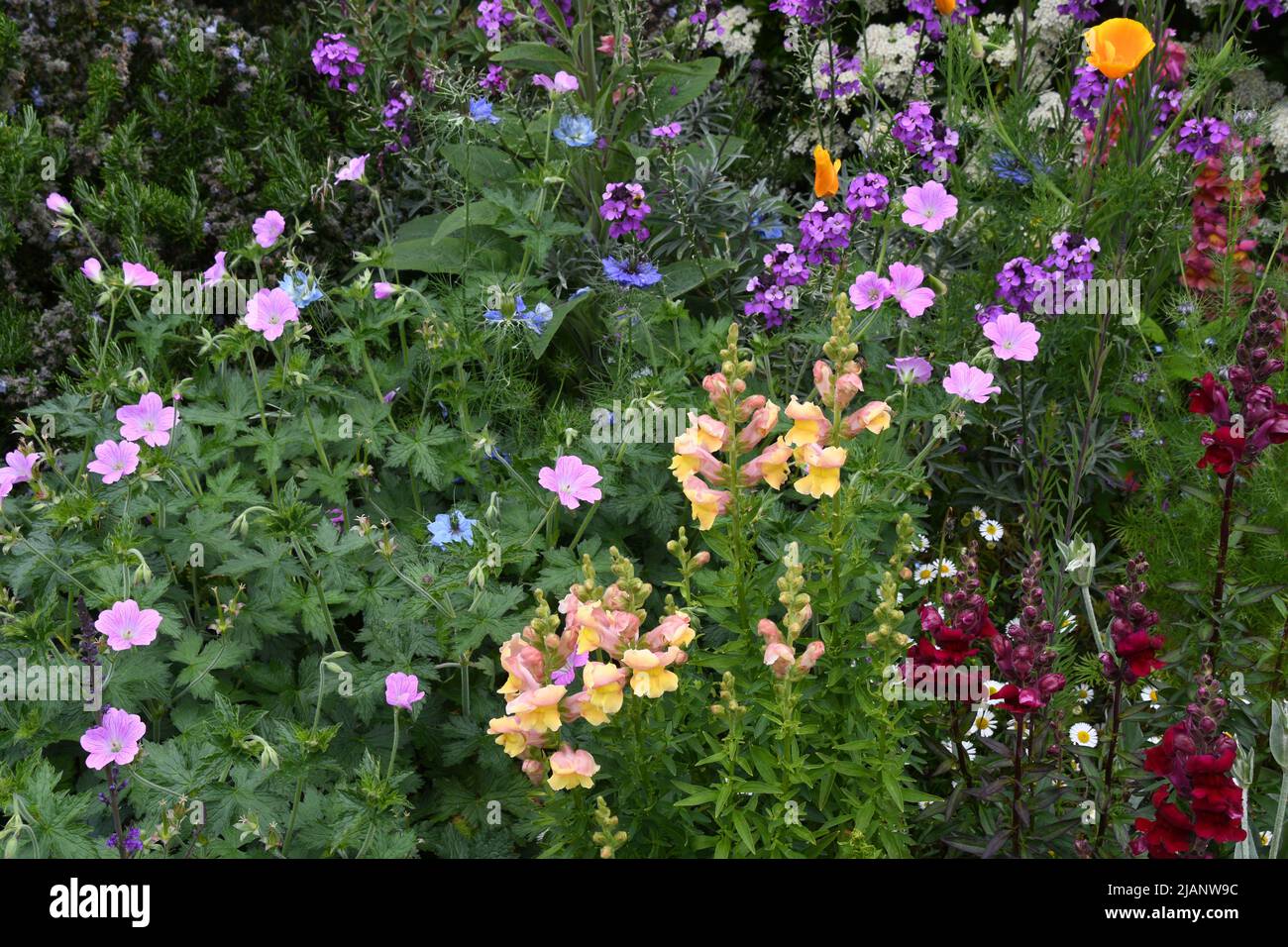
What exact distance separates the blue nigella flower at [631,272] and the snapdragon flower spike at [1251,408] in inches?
61.1

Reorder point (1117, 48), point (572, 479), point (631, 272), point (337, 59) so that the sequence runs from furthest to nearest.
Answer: point (337, 59) < point (631, 272) < point (1117, 48) < point (572, 479)

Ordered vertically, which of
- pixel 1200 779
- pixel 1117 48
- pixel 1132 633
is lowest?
pixel 1200 779

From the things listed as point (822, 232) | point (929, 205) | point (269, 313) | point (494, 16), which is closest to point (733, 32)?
point (494, 16)

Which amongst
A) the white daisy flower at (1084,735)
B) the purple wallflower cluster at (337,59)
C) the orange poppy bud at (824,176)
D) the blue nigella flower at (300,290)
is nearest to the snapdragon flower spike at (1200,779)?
the white daisy flower at (1084,735)

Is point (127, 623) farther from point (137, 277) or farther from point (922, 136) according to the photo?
point (922, 136)

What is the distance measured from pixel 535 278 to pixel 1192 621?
1.93 meters

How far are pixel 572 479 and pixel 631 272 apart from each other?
969mm

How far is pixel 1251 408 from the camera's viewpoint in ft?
7.83

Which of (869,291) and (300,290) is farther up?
(300,290)

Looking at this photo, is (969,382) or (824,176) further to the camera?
(824,176)

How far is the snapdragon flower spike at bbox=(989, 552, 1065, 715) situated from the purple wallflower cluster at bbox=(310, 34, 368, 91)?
3.00 meters

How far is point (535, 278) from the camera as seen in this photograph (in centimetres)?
355

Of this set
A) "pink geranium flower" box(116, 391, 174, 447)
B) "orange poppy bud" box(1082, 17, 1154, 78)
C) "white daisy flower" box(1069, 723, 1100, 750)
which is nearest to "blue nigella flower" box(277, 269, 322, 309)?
"pink geranium flower" box(116, 391, 174, 447)

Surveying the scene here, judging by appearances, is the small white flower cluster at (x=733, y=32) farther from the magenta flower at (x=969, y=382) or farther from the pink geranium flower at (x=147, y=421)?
the pink geranium flower at (x=147, y=421)
